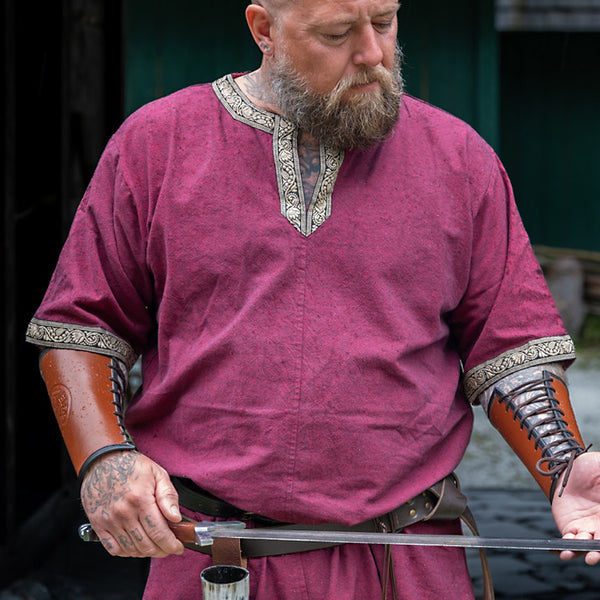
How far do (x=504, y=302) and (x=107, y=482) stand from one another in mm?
845

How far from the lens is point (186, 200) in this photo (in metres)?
1.94

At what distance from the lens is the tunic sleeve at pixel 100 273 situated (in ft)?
6.44

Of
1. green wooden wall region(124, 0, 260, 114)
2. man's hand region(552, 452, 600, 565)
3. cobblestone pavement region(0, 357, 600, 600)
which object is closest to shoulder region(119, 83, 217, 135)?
man's hand region(552, 452, 600, 565)

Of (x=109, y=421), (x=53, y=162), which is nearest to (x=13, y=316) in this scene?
(x=53, y=162)

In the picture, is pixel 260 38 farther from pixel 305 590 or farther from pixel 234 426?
pixel 305 590

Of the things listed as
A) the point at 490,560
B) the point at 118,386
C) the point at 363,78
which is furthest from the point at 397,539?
the point at 490,560

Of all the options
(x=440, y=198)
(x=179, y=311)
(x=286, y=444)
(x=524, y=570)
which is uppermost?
(x=440, y=198)

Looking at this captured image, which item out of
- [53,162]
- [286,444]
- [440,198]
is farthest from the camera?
[53,162]

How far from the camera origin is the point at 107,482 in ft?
6.01

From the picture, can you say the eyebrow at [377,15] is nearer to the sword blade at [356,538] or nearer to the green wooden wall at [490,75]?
the sword blade at [356,538]

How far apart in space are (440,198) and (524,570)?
2.97 metres

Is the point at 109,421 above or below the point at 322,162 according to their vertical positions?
below

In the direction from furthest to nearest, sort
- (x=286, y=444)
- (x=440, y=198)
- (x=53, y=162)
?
(x=53, y=162), (x=440, y=198), (x=286, y=444)

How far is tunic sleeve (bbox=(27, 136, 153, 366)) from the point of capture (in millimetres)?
1963
